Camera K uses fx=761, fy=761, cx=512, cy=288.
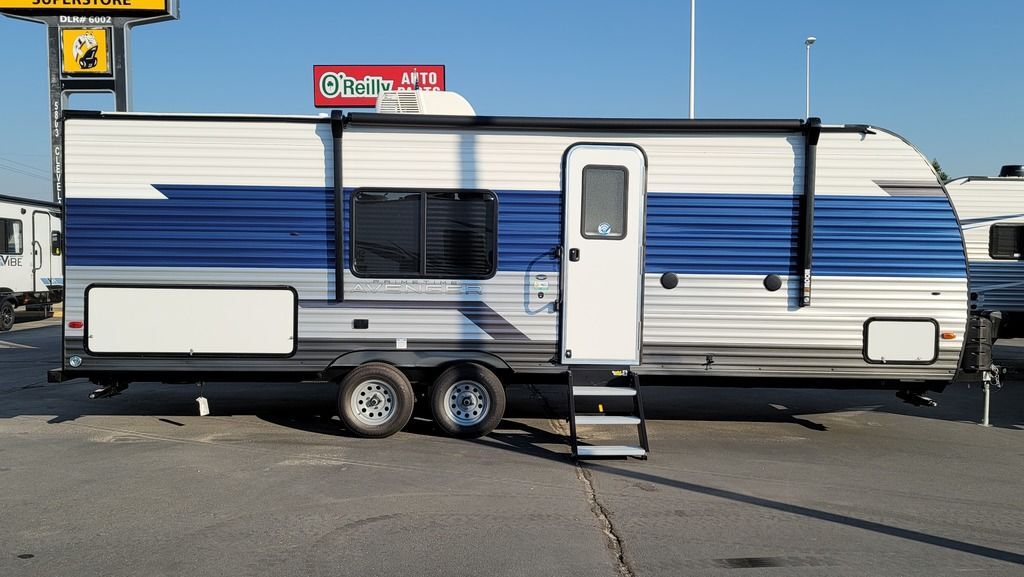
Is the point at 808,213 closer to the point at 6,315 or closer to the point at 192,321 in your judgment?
the point at 192,321

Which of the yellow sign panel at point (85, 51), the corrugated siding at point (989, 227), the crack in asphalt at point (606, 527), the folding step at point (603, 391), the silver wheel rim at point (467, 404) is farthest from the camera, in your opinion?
the yellow sign panel at point (85, 51)

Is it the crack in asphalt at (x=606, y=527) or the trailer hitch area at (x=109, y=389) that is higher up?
the trailer hitch area at (x=109, y=389)

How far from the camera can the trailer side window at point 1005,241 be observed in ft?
39.4

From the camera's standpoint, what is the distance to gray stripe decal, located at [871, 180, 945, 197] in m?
7.34

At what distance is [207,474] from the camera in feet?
20.9

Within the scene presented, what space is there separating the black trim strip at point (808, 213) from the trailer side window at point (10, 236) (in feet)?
60.7

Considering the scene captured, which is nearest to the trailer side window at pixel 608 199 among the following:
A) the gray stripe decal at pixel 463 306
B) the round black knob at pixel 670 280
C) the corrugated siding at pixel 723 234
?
the corrugated siding at pixel 723 234

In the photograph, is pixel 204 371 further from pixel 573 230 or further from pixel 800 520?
A: pixel 800 520

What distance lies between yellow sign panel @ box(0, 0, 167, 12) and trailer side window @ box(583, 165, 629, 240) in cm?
1247

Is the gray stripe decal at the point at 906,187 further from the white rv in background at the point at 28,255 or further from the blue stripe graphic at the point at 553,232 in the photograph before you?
the white rv in background at the point at 28,255

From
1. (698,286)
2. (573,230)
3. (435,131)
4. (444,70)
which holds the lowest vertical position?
(698,286)

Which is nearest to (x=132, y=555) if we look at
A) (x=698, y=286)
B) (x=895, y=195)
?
(x=698, y=286)

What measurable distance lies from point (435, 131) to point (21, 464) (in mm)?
4743

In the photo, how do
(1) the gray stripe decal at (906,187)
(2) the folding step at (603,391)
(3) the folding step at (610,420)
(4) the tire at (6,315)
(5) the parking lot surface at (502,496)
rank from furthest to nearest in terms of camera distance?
(4) the tire at (6,315) < (1) the gray stripe decal at (906,187) < (2) the folding step at (603,391) < (3) the folding step at (610,420) < (5) the parking lot surface at (502,496)
